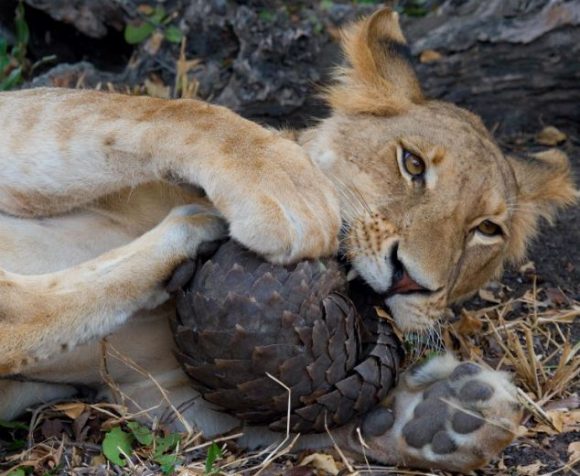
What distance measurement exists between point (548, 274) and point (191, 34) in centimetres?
194

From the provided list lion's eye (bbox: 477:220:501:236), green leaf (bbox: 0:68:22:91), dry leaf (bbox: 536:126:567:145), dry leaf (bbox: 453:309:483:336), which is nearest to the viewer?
lion's eye (bbox: 477:220:501:236)

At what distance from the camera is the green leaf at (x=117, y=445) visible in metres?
2.55

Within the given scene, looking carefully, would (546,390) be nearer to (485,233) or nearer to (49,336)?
(485,233)

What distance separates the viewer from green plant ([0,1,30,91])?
14.8ft

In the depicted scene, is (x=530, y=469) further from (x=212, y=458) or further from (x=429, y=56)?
(x=429, y=56)

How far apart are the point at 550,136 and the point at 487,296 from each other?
1312 millimetres

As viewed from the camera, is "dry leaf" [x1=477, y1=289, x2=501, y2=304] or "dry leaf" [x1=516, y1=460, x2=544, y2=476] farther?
"dry leaf" [x1=477, y1=289, x2=501, y2=304]

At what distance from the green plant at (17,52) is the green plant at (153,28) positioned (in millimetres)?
477

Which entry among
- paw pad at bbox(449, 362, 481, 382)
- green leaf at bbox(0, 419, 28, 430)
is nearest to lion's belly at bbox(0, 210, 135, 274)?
green leaf at bbox(0, 419, 28, 430)

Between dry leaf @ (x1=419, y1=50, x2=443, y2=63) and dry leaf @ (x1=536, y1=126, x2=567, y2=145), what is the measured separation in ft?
2.25

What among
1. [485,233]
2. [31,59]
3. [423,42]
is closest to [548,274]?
[485,233]

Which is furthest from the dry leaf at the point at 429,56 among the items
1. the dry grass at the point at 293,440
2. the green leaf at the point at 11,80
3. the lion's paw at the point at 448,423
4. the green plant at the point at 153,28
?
the lion's paw at the point at 448,423

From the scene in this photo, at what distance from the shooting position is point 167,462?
252 centimetres

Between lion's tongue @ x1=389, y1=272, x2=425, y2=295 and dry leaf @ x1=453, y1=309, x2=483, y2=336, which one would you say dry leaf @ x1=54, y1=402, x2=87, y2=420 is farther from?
dry leaf @ x1=453, y1=309, x2=483, y2=336
